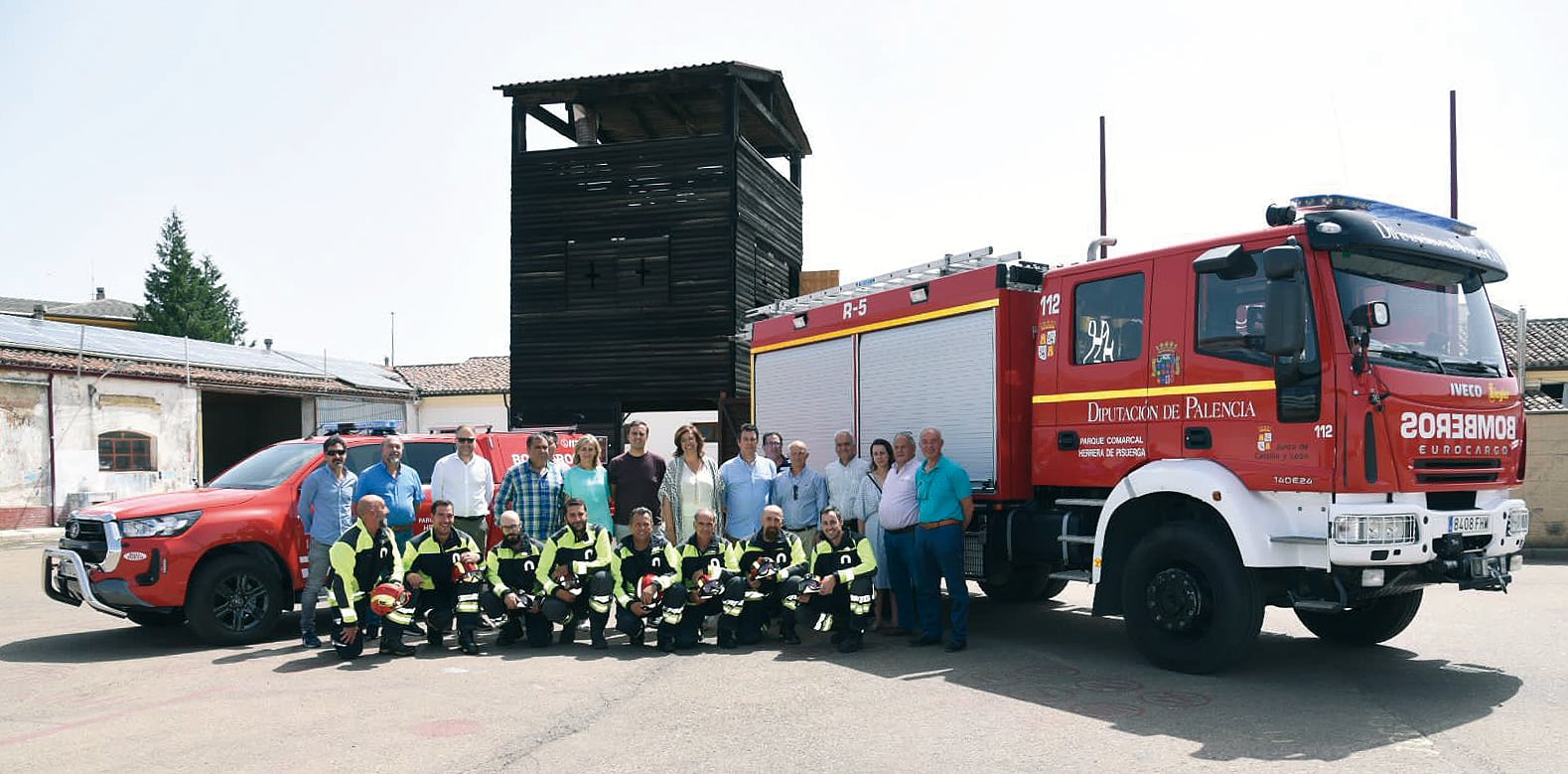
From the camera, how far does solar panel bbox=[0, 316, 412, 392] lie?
85.8 ft

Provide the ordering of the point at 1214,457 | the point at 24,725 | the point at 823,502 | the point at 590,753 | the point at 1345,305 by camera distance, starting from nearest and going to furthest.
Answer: the point at 590,753
the point at 24,725
the point at 1345,305
the point at 1214,457
the point at 823,502

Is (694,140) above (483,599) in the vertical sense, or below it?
above

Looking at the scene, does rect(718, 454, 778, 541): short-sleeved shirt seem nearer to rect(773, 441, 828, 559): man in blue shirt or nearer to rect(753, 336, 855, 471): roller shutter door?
rect(773, 441, 828, 559): man in blue shirt

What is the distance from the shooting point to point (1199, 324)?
23.3ft

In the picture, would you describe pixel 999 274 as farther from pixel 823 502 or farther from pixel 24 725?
pixel 24 725

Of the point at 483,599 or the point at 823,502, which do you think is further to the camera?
the point at 823,502

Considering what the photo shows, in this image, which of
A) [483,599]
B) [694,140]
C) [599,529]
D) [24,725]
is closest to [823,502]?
[599,529]

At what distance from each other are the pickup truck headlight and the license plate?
878 cm

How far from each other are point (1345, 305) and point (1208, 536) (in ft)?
5.29

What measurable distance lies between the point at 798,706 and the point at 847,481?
329 centimetres

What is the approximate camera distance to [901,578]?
8969 millimetres

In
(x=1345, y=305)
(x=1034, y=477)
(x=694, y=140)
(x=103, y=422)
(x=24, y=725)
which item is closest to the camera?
(x=24, y=725)

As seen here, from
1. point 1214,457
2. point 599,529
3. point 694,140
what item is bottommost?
point 599,529

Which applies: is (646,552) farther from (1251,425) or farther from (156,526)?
(1251,425)
